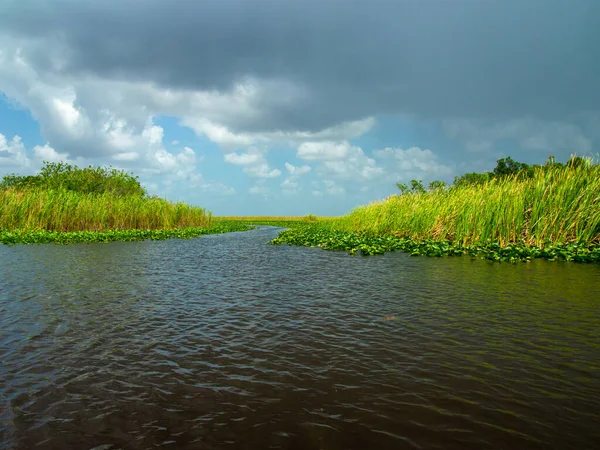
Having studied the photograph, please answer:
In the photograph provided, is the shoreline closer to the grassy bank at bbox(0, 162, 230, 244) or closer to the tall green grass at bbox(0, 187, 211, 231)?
the grassy bank at bbox(0, 162, 230, 244)

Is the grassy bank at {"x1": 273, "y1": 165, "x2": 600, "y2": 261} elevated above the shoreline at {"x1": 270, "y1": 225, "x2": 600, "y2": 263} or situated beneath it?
elevated above

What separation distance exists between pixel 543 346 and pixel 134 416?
5044 mm

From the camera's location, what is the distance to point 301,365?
4.48m

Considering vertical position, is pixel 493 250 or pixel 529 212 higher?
pixel 529 212

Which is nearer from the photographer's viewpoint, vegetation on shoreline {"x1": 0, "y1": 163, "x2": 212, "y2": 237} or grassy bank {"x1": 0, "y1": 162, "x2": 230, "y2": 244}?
grassy bank {"x1": 0, "y1": 162, "x2": 230, "y2": 244}

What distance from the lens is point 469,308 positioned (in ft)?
22.8

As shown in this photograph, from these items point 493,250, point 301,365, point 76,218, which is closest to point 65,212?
point 76,218

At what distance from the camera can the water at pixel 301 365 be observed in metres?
3.14

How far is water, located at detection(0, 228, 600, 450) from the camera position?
3145mm

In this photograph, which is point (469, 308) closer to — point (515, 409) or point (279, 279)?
point (515, 409)

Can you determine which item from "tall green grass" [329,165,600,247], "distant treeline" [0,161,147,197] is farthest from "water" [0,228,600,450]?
"distant treeline" [0,161,147,197]

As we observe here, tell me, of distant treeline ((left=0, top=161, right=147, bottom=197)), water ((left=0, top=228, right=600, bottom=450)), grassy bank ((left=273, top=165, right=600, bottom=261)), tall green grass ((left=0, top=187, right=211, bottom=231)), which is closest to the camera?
water ((left=0, top=228, right=600, bottom=450))

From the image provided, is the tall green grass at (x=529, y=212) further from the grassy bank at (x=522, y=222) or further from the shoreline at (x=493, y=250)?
the shoreline at (x=493, y=250)

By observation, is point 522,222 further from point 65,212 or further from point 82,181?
point 82,181
